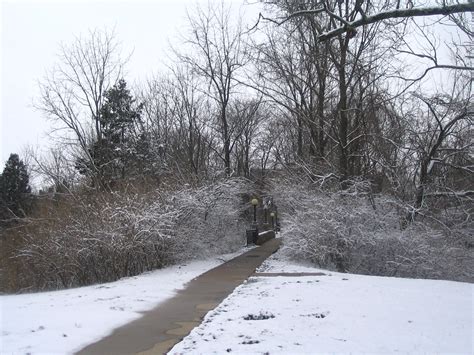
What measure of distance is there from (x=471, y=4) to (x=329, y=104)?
18184mm

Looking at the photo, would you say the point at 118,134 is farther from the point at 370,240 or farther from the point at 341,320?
the point at 341,320

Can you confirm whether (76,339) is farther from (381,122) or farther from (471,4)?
(381,122)

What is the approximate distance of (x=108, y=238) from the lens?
15.1 m

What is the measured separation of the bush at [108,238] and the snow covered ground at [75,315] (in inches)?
94.5

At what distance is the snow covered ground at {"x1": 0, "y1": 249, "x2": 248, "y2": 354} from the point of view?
249 inches

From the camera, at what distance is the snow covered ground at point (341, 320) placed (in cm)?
589

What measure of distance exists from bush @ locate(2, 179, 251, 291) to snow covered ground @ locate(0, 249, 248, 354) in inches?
94.5

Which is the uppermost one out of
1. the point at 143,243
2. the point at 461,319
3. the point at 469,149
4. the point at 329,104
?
the point at 329,104

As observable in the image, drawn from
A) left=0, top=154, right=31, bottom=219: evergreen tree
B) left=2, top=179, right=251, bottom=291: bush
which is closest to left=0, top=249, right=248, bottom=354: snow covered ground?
left=2, top=179, right=251, bottom=291: bush

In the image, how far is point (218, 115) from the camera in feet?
110

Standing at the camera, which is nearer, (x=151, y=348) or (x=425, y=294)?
(x=151, y=348)

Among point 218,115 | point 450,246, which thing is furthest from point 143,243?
point 218,115

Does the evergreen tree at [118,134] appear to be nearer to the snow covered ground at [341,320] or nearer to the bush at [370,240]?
the bush at [370,240]

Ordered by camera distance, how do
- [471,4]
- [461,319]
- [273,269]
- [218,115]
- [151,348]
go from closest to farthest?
[151,348], [471,4], [461,319], [273,269], [218,115]
